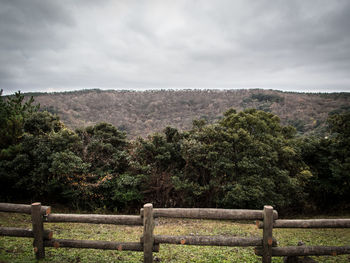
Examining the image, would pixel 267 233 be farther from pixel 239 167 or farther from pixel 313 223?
pixel 239 167

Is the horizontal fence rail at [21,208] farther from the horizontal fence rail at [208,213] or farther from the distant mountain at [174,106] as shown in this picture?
the distant mountain at [174,106]

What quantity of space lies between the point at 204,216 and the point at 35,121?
54.6 feet

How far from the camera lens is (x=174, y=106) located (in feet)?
217

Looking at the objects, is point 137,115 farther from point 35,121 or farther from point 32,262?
point 32,262

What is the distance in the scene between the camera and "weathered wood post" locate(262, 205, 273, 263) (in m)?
4.52

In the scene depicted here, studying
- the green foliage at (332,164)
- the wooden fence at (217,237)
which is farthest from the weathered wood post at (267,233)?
the green foliage at (332,164)

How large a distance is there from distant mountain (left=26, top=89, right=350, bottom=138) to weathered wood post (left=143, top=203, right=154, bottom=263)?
128ft

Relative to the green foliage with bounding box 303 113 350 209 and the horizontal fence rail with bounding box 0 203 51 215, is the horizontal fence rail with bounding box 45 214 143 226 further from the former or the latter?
the green foliage with bounding box 303 113 350 209

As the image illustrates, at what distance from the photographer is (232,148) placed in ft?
48.3

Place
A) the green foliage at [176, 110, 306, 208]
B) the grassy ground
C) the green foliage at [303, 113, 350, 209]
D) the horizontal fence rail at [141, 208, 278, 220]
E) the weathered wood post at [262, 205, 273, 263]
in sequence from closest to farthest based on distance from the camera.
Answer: the weathered wood post at [262, 205, 273, 263], the horizontal fence rail at [141, 208, 278, 220], the grassy ground, the green foliage at [176, 110, 306, 208], the green foliage at [303, 113, 350, 209]

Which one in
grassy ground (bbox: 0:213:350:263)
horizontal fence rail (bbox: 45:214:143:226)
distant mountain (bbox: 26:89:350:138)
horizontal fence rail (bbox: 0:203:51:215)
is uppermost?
distant mountain (bbox: 26:89:350:138)

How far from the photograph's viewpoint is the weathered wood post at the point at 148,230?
14.8ft

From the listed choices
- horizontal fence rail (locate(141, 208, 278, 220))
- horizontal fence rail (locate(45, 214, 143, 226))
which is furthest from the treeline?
horizontal fence rail (locate(45, 214, 143, 226))

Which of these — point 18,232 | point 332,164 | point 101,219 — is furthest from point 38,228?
point 332,164
